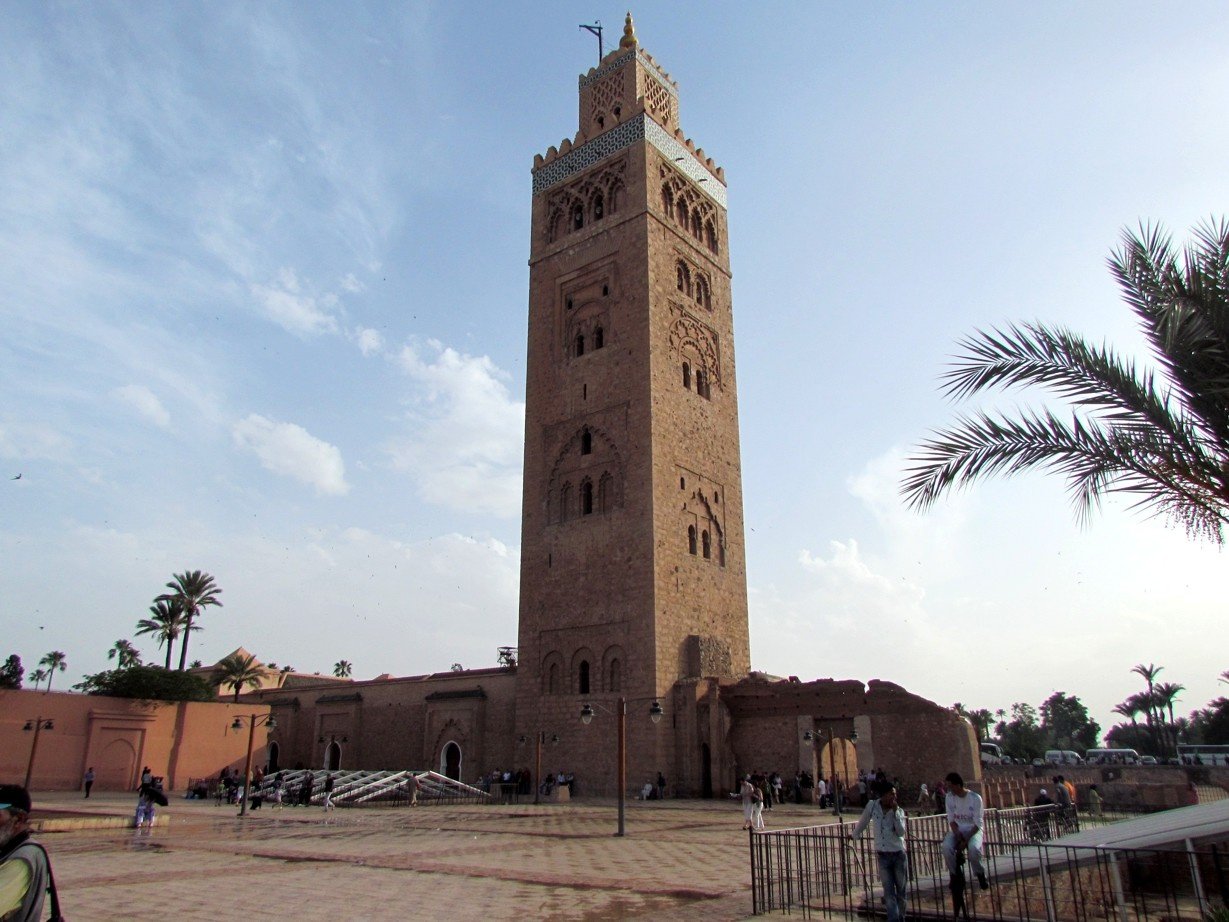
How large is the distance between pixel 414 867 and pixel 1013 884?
6.08 m

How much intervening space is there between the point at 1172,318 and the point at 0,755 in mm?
29130

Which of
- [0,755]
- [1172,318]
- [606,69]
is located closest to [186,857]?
[1172,318]

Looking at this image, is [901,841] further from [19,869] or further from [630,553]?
[630,553]

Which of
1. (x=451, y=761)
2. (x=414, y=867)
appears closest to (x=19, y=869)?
(x=414, y=867)

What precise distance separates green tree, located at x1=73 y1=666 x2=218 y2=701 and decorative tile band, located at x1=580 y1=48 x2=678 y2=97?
25606 millimetres

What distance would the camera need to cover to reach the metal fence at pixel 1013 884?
6.28m

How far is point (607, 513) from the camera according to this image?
81.3 ft

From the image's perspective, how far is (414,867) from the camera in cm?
955

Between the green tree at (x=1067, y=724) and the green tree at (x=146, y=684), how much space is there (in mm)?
75555

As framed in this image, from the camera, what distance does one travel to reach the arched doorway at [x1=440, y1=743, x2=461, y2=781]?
26.4 meters

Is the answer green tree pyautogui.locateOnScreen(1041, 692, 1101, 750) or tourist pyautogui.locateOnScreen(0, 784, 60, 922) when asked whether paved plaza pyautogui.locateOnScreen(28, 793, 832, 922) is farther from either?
green tree pyautogui.locateOnScreen(1041, 692, 1101, 750)

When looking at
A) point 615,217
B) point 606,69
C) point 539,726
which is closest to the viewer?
point 539,726

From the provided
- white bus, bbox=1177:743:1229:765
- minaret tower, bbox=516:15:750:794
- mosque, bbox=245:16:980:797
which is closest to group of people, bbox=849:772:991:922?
mosque, bbox=245:16:980:797

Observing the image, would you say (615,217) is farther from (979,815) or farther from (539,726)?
(979,815)
